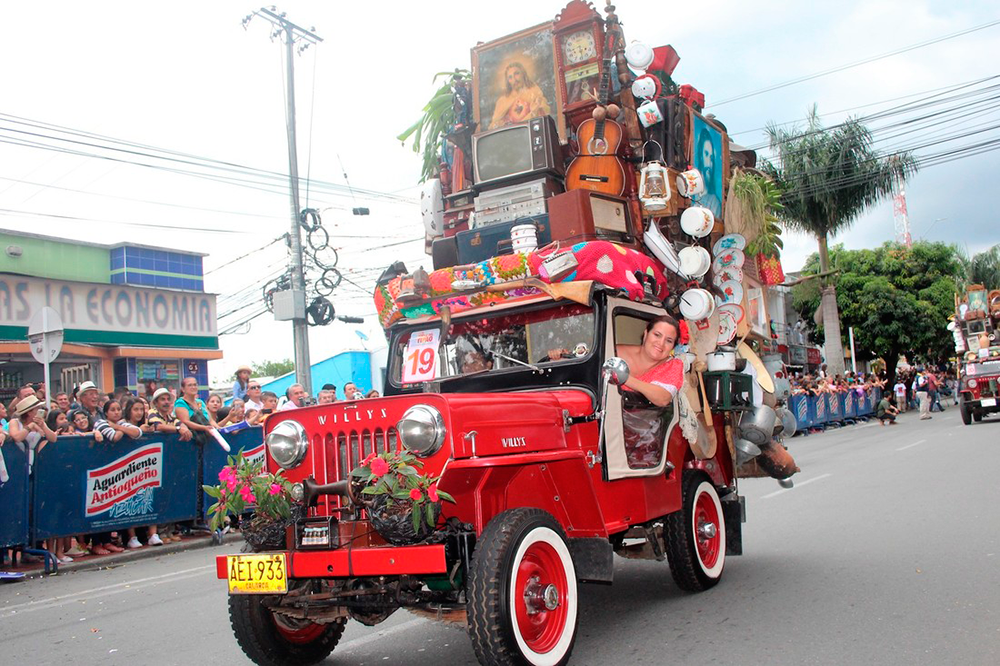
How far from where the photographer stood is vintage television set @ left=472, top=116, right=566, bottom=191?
715 cm

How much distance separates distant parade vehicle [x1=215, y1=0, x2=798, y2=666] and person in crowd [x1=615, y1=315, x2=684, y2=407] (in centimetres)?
2

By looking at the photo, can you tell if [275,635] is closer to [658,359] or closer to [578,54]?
[658,359]

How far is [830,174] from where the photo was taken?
32.5m

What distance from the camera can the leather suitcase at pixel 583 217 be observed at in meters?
6.25

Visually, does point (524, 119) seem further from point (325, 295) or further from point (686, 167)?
point (325, 295)

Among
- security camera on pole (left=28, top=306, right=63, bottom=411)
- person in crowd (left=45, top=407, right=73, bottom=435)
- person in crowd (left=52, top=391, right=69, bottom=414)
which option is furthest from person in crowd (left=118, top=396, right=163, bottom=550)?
person in crowd (left=52, top=391, right=69, bottom=414)

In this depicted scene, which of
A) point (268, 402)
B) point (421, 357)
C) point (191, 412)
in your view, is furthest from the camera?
point (268, 402)

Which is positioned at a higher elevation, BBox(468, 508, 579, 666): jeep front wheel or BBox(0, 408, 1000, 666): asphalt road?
BBox(468, 508, 579, 666): jeep front wheel

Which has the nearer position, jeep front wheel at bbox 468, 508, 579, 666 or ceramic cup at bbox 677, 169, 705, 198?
jeep front wheel at bbox 468, 508, 579, 666

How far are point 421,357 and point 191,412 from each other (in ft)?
23.8

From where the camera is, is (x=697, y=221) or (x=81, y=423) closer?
(x=697, y=221)

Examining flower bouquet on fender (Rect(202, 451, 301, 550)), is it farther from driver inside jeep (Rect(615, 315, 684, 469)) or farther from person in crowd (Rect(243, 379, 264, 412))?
person in crowd (Rect(243, 379, 264, 412))

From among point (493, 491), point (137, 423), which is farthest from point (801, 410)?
point (493, 491)

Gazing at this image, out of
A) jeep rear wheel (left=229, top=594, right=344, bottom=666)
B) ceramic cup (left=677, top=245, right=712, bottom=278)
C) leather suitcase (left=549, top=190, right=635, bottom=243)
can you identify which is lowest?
jeep rear wheel (left=229, top=594, right=344, bottom=666)
